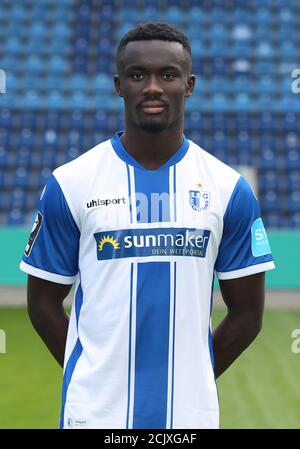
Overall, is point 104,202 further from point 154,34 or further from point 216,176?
point 154,34

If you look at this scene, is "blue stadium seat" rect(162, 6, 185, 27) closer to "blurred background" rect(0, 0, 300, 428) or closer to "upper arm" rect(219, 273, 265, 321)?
"blurred background" rect(0, 0, 300, 428)

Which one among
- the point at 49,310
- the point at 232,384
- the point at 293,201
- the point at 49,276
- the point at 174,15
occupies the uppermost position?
the point at 174,15

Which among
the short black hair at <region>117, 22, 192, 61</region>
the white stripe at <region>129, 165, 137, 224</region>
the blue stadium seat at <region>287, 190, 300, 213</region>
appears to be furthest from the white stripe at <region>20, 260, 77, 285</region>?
the blue stadium seat at <region>287, 190, 300, 213</region>

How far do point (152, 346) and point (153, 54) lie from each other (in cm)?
75

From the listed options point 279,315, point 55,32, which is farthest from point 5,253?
point 55,32

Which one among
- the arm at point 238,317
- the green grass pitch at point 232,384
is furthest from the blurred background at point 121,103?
the arm at point 238,317

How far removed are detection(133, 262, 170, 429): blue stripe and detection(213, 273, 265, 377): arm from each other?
0.26 meters

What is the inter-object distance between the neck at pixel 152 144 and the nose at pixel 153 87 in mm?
131

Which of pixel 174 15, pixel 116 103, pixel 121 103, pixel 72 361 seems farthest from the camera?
pixel 174 15

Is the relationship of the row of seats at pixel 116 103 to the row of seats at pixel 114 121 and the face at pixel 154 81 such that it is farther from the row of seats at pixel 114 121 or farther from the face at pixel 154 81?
the face at pixel 154 81

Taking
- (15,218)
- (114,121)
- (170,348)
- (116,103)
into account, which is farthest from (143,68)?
(116,103)

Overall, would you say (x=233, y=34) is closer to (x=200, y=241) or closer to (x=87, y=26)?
(x=87, y=26)

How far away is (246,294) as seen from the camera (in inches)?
84.4

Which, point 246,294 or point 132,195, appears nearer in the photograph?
point 132,195
